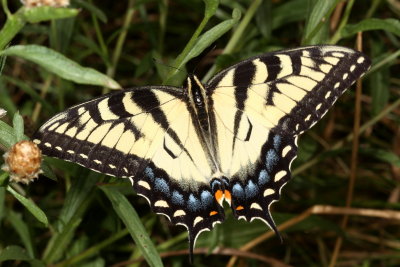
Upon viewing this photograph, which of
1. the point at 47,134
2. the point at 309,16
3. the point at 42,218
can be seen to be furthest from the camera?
the point at 309,16

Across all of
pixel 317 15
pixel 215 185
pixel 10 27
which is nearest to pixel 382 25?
pixel 317 15

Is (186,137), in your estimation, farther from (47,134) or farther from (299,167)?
(299,167)

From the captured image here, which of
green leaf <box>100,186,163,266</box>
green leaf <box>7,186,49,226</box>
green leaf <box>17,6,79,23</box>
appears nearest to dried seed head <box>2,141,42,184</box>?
green leaf <box>7,186,49,226</box>

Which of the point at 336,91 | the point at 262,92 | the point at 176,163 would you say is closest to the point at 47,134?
the point at 176,163

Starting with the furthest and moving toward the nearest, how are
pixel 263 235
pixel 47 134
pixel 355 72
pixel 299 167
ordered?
1. pixel 299 167
2. pixel 263 235
3. pixel 355 72
4. pixel 47 134

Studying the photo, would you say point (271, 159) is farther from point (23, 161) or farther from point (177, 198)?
point (23, 161)

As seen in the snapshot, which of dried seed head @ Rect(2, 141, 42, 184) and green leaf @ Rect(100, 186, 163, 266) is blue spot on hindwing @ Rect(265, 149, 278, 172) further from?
dried seed head @ Rect(2, 141, 42, 184)

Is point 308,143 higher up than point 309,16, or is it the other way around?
point 309,16
